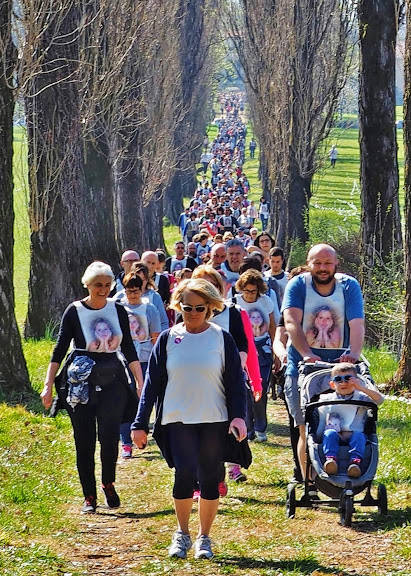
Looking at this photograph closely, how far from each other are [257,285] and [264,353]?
2.35ft

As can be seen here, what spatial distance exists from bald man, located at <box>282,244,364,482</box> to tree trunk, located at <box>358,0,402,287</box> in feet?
28.4

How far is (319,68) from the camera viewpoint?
107 feet

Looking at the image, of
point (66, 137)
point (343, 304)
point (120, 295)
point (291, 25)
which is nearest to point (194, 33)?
point (291, 25)

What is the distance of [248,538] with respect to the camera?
819 cm

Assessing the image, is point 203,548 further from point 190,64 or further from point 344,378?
point 190,64

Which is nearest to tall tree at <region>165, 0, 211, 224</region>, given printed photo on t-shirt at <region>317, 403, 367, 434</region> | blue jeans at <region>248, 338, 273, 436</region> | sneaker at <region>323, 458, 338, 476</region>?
blue jeans at <region>248, 338, 273, 436</region>

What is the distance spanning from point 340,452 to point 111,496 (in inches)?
81.9

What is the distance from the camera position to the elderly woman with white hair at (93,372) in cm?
910

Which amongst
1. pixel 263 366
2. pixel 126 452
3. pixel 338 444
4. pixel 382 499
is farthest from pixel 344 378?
pixel 126 452

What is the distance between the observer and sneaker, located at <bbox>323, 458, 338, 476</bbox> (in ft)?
26.3

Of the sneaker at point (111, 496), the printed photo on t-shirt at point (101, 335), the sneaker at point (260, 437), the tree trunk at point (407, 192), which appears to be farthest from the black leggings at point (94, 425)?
the tree trunk at point (407, 192)

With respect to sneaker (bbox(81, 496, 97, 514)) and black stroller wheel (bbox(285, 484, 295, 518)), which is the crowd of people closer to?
sneaker (bbox(81, 496, 97, 514))

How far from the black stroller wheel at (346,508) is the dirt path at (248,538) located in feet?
0.22

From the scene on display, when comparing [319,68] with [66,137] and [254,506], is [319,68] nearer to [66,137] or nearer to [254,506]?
[66,137]
